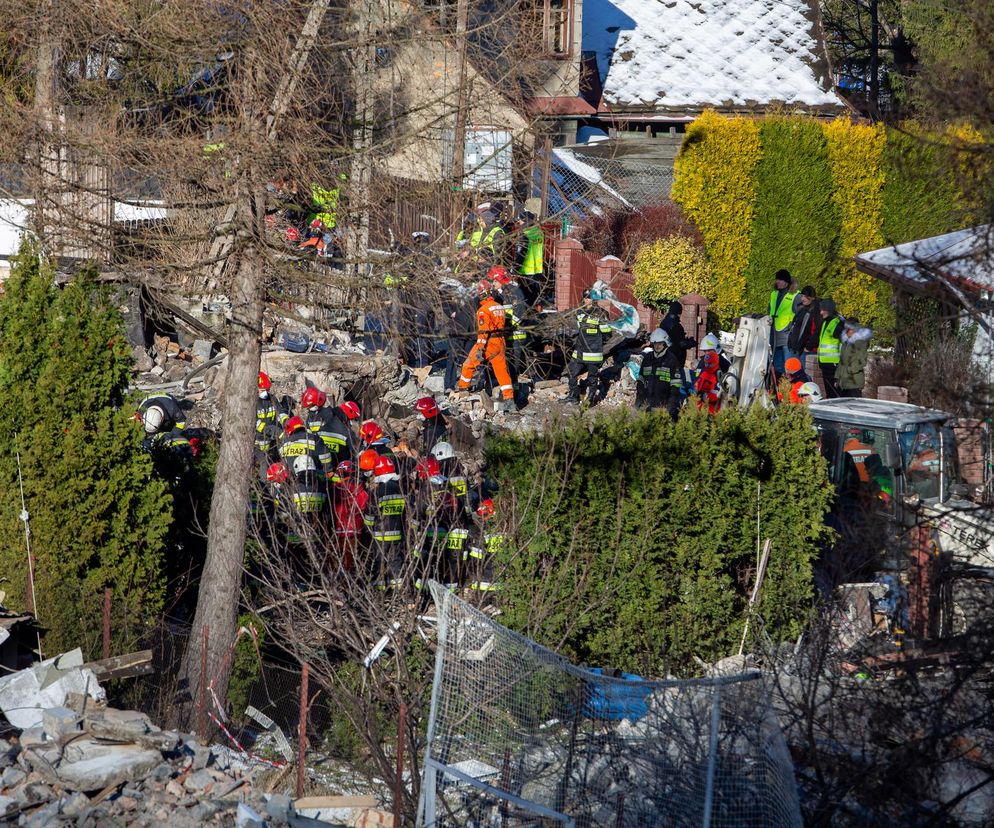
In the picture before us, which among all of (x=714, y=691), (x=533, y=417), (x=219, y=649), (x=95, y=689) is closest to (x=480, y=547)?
(x=219, y=649)

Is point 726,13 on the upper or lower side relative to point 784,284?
upper

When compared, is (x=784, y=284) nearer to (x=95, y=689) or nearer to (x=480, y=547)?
(x=480, y=547)

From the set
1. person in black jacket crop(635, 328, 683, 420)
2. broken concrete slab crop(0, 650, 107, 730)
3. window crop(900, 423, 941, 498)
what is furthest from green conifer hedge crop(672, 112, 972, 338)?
broken concrete slab crop(0, 650, 107, 730)

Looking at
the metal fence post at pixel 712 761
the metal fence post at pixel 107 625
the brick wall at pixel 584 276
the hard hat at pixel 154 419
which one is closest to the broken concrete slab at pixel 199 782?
the metal fence post at pixel 107 625

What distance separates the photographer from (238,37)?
916 centimetres

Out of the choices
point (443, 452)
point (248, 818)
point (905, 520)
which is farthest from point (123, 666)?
point (905, 520)

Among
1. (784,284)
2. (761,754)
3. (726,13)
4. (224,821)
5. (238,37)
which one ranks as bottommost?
(224,821)

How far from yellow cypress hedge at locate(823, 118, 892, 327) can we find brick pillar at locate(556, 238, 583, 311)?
222 inches

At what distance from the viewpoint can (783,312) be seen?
16500 millimetres

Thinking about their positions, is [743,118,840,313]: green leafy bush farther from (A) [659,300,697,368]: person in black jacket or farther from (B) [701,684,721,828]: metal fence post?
(B) [701,684,721,828]: metal fence post

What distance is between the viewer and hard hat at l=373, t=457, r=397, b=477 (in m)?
11.4

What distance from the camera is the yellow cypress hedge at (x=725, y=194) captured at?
21.5 meters

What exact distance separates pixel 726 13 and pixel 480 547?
19615 millimetres

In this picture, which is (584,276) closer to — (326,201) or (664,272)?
(664,272)
